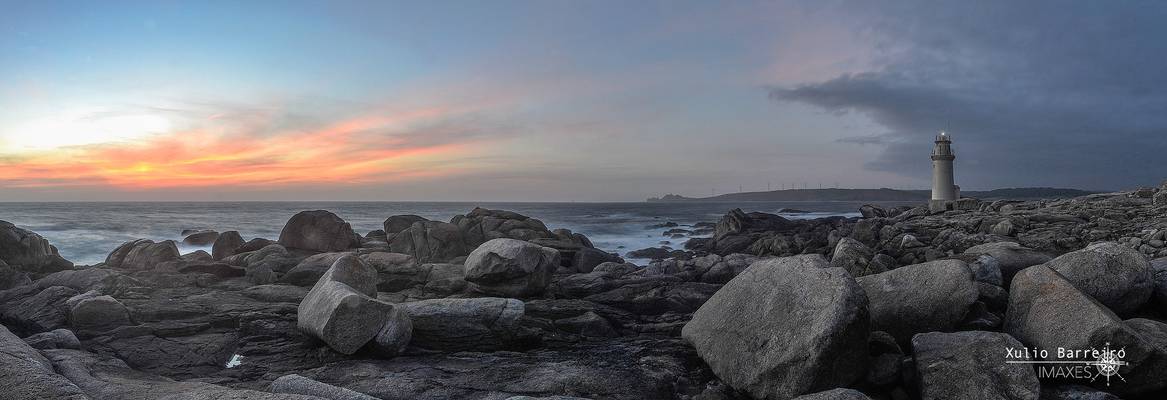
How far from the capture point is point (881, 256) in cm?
1419

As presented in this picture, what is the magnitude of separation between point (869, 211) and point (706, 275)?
1230 inches

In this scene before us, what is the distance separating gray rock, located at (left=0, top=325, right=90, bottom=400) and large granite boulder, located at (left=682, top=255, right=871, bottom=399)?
6594mm

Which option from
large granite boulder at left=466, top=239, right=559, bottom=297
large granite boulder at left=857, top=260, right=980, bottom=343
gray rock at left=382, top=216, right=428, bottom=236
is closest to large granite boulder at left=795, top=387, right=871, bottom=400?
large granite boulder at left=857, top=260, right=980, bottom=343

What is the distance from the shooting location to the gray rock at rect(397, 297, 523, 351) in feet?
28.3

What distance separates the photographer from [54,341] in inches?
314

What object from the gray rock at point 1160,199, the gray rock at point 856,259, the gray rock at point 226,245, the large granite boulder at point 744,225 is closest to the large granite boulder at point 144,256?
the gray rock at point 226,245

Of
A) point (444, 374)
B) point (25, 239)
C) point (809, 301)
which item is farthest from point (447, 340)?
point (25, 239)

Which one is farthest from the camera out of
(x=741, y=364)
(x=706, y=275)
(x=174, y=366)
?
(x=706, y=275)

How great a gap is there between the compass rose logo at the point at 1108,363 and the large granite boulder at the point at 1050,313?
6.5 inches

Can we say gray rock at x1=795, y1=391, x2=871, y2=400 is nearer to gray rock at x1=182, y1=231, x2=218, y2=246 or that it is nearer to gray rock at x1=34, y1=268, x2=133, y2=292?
gray rock at x1=34, y1=268, x2=133, y2=292

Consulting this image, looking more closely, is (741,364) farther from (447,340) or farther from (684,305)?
(684,305)

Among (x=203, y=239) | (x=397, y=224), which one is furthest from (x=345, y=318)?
(x=203, y=239)

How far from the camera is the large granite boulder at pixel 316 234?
2102cm

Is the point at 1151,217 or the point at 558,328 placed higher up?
the point at 1151,217
